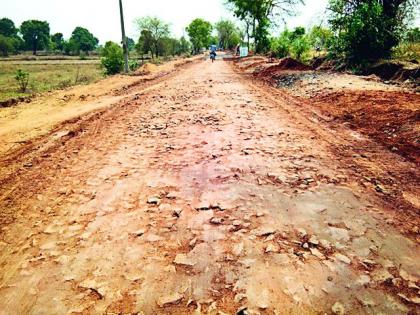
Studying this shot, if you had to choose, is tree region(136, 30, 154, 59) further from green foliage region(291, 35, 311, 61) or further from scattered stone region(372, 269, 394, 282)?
scattered stone region(372, 269, 394, 282)

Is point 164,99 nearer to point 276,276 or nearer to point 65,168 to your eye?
point 65,168

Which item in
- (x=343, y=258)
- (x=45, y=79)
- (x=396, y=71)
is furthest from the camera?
(x=45, y=79)

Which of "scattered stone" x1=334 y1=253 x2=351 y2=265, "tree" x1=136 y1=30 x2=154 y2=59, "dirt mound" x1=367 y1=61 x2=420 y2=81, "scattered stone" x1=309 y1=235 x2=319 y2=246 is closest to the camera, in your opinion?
"scattered stone" x1=334 y1=253 x2=351 y2=265

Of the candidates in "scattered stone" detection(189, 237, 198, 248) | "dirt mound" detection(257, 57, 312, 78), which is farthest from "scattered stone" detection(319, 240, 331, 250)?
"dirt mound" detection(257, 57, 312, 78)

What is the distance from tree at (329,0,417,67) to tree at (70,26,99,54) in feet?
320

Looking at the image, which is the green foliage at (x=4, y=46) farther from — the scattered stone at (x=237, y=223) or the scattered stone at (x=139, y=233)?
the scattered stone at (x=237, y=223)

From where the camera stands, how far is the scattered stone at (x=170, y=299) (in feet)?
8.03

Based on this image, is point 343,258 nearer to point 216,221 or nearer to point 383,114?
point 216,221

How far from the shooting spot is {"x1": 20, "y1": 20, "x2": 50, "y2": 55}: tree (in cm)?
10656

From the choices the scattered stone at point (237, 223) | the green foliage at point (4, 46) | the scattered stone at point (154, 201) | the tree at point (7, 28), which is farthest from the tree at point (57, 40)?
the scattered stone at point (237, 223)

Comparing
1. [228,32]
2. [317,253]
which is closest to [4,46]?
[228,32]

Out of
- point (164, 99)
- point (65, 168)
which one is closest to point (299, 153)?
point (65, 168)

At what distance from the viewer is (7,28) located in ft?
366

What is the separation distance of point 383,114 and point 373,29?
29.5 ft
